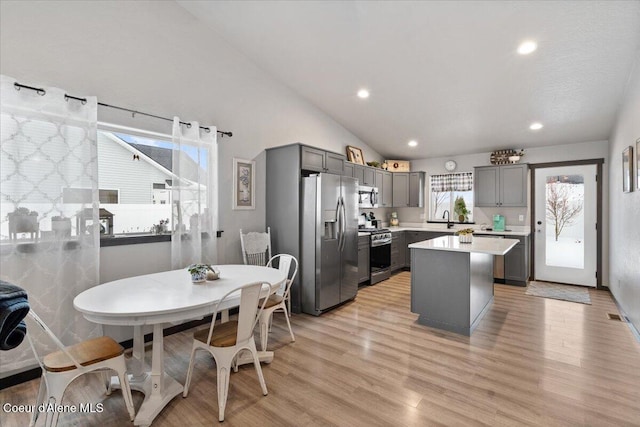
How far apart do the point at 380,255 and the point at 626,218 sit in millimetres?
3346

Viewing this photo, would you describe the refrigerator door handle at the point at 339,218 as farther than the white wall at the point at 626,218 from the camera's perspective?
Yes

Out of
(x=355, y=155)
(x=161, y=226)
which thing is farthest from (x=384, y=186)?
(x=161, y=226)

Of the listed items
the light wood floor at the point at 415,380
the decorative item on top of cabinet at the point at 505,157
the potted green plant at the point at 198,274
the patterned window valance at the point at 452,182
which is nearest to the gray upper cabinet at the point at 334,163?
the light wood floor at the point at 415,380

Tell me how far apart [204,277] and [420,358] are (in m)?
2.02

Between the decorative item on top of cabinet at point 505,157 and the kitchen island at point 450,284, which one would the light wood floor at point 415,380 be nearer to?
the kitchen island at point 450,284

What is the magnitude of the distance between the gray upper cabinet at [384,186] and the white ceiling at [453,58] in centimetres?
124

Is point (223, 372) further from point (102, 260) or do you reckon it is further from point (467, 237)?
point (467, 237)

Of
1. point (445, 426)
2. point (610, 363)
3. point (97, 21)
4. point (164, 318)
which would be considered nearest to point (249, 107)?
point (97, 21)

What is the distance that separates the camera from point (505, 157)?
587 centimetres

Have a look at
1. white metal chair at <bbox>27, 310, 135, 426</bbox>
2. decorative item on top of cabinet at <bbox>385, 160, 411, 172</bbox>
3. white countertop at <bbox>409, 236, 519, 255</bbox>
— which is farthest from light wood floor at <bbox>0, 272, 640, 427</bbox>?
decorative item on top of cabinet at <bbox>385, 160, 411, 172</bbox>

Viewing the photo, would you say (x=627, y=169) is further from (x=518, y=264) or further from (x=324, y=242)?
(x=324, y=242)

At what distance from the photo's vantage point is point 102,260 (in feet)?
9.75

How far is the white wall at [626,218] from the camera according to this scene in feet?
10.5

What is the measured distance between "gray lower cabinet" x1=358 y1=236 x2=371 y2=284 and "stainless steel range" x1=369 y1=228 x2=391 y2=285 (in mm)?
129
